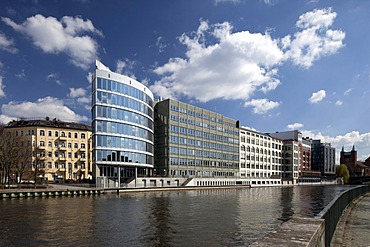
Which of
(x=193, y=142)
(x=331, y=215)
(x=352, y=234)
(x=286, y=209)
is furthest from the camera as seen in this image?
(x=193, y=142)

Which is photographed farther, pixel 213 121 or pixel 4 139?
pixel 213 121

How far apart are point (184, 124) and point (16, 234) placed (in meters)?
90.4

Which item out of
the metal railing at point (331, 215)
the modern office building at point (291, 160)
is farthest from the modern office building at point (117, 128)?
the modern office building at point (291, 160)

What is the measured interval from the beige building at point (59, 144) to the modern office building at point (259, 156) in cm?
6741

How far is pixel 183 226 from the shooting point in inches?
1102

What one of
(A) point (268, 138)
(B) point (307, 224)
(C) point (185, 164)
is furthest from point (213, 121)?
(B) point (307, 224)

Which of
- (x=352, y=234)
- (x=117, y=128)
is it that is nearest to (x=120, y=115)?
(x=117, y=128)

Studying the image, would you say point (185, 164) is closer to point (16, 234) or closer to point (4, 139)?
point (4, 139)

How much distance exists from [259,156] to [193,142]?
167 ft

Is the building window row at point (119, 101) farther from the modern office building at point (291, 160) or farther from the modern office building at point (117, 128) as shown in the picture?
the modern office building at point (291, 160)

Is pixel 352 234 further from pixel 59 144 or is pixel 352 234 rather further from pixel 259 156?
pixel 259 156

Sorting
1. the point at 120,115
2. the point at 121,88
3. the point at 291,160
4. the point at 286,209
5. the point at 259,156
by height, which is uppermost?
the point at 121,88

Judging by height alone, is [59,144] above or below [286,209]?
above

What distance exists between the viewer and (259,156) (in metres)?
155
